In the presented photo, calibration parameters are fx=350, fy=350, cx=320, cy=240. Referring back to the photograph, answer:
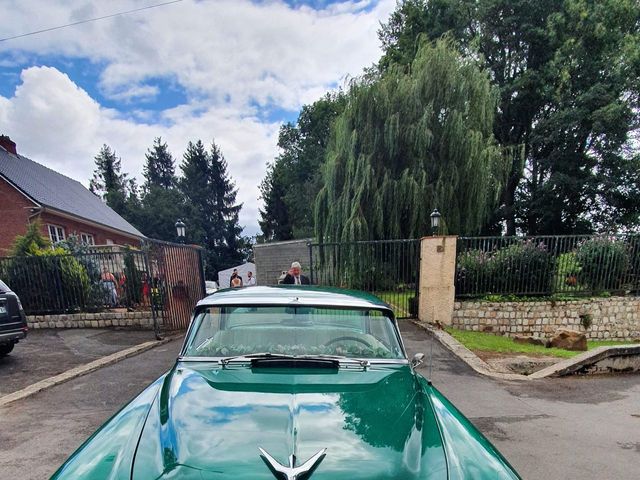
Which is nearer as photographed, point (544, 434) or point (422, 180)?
point (544, 434)

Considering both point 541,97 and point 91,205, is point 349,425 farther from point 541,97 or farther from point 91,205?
point 91,205

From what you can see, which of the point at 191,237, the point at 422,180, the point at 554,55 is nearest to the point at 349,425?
the point at 422,180

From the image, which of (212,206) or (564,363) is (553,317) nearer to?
(564,363)

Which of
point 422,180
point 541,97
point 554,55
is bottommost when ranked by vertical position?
point 422,180

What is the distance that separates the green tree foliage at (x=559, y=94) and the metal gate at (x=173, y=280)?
51.8 ft

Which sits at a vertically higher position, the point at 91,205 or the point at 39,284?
the point at 91,205

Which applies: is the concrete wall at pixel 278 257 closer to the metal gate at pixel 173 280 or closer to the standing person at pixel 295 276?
the metal gate at pixel 173 280

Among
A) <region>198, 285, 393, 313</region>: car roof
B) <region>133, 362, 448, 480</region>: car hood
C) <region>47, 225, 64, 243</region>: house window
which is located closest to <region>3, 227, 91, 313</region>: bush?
<region>198, 285, 393, 313</region>: car roof

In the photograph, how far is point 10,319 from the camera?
5816 millimetres

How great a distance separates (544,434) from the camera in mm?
3730

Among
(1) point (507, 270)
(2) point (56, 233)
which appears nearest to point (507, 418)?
(1) point (507, 270)

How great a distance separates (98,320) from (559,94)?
2543 centimetres

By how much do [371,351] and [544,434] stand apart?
8.31ft

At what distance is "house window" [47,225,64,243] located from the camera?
19703 millimetres
